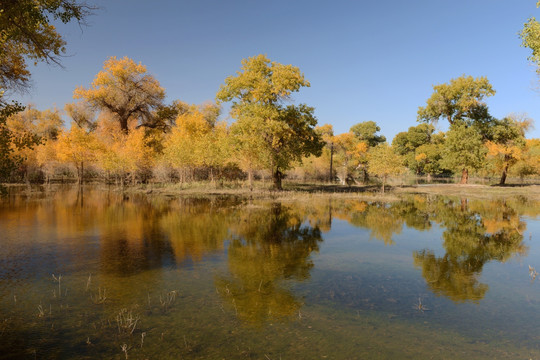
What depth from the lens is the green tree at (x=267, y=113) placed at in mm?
39375

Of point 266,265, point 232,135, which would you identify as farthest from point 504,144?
point 266,265

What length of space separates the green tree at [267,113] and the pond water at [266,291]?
20.5 metres

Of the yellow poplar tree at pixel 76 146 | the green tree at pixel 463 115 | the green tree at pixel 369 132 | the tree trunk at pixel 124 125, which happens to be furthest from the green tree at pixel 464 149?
the yellow poplar tree at pixel 76 146

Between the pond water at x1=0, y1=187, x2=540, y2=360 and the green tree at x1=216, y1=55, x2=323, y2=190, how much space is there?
20474mm

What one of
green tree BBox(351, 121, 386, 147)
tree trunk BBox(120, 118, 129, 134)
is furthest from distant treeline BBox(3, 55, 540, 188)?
green tree BBox(351, 121, 386, 147)

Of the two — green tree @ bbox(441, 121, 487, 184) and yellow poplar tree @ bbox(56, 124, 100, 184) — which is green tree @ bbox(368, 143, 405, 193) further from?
yellow poplar tree @ bbox(56, 124, 100, 184)

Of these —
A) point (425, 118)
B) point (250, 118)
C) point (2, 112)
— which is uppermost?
point (425, 118)

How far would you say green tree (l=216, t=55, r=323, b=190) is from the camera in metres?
39.4

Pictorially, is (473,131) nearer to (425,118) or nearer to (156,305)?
(425,118)

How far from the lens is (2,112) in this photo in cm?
1211

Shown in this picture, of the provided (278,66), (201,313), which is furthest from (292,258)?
(278,66)

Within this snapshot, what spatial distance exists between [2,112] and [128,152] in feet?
134

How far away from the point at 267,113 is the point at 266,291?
3107 cm

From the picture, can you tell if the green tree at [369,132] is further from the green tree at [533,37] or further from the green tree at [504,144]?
the green tree at [533,37]
